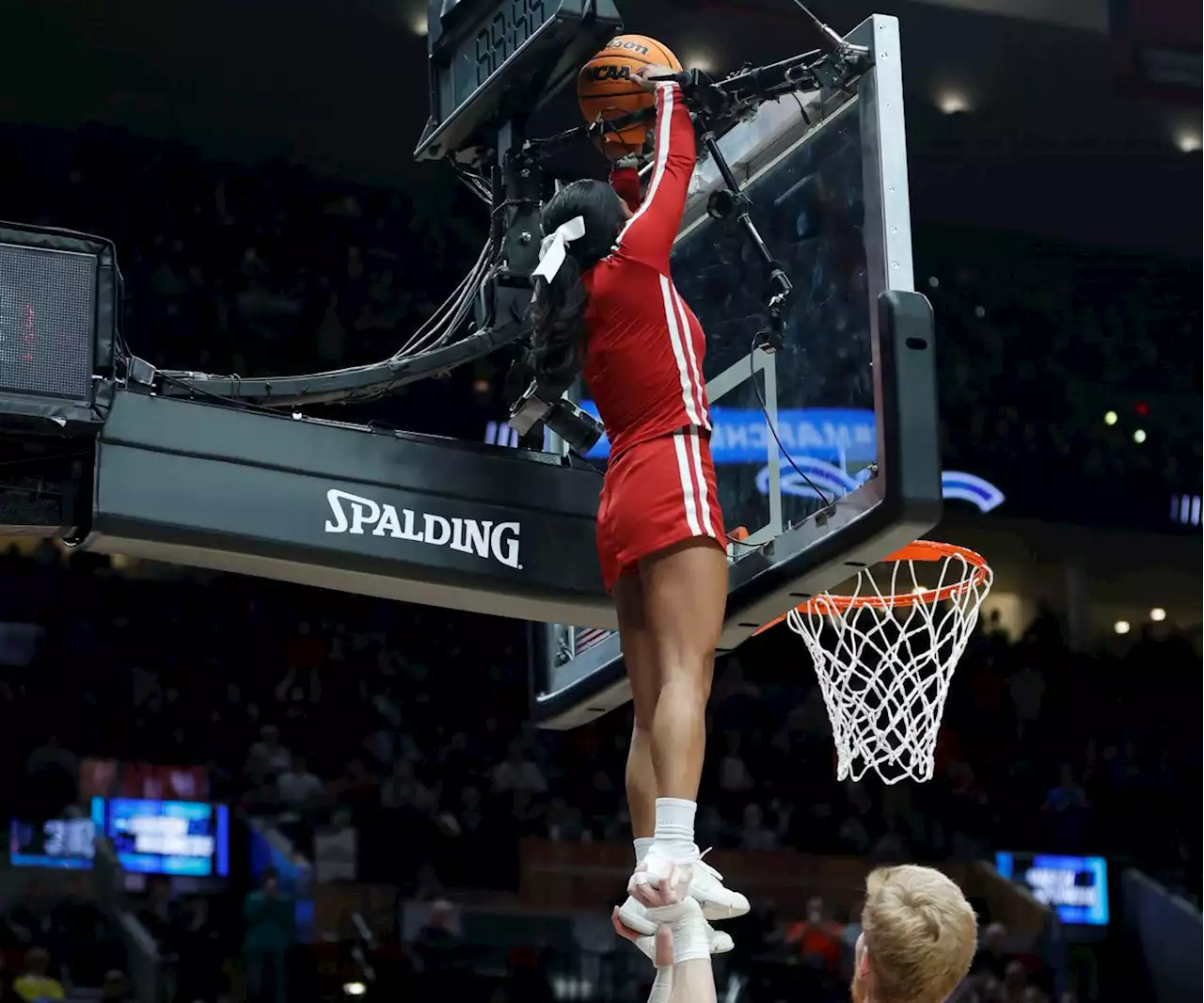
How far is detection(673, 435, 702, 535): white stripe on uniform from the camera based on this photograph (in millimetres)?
4617

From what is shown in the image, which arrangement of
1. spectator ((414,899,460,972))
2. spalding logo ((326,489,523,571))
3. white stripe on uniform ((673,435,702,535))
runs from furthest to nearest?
spectator ((414,899,460,972))
spalding logo ((326,489,523,571))
white stripe on uniform ((673,435,702,535))

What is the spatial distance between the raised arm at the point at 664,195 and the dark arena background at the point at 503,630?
3.66m

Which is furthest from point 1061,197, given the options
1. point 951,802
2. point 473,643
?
point 473,643

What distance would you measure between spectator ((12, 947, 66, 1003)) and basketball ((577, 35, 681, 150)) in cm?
737

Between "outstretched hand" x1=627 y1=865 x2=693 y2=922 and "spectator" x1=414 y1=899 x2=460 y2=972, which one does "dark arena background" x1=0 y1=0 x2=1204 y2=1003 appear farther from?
"outstretched hand" x1=627 y1=865 x2=693 y2=922

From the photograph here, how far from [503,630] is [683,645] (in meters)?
10.0

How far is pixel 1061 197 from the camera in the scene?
49.8 feet

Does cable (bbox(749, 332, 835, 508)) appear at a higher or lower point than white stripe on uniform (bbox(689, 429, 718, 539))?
higher

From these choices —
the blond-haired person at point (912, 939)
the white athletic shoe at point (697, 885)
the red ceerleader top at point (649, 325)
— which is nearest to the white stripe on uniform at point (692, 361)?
the red ceerleader top at point (649, 325)

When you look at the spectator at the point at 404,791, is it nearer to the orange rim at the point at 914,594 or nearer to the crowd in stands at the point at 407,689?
the crowd in stands at the point at 407,689

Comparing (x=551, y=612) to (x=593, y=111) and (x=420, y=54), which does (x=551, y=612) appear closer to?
(x=593, y=111)

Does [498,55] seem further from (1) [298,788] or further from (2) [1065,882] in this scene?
(2) [1065,882]

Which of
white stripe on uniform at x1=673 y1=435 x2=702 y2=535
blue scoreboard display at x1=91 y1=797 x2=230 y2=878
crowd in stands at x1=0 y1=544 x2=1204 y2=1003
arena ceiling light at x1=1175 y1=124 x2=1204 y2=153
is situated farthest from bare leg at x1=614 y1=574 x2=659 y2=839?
arena ceiling light at x1=1175 y1=124 x2=1204 y2=153

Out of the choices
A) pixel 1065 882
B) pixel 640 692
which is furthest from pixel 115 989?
pixel 1065 882
